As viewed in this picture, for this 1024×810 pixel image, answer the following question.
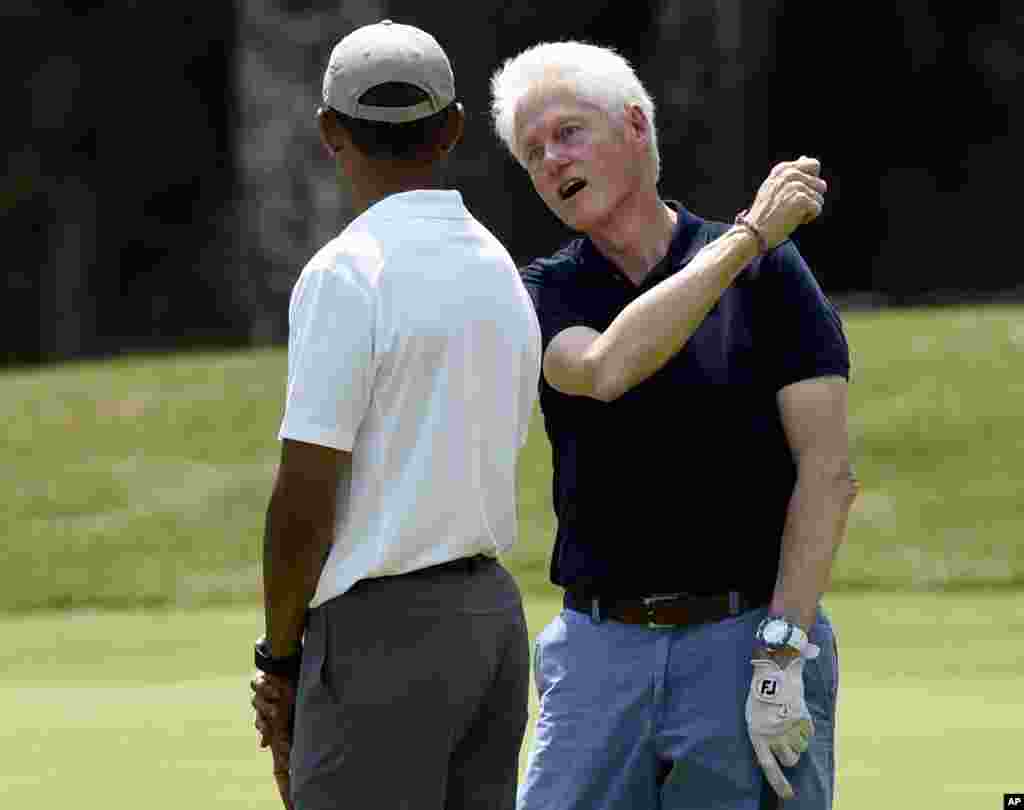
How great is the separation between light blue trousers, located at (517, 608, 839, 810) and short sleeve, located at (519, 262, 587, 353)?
0.43m

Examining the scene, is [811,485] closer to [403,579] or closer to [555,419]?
[555,419]

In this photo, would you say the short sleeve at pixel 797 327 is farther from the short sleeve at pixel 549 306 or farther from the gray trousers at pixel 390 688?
the gray trousers at pixel 390 688

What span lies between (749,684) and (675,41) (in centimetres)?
2163

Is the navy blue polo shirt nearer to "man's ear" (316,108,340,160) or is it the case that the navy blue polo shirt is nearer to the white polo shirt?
the white polo shirt

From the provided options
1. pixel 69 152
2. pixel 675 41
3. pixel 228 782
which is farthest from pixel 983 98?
pixel 228 782

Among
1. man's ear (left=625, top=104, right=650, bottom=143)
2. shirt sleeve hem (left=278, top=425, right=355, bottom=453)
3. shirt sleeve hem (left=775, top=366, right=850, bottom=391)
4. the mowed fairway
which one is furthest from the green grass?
shirt sleeve hem (left=278, top=425, right=355, bottom=453)

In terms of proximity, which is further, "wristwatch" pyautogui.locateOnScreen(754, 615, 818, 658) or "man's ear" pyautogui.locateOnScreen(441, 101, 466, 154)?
"wristwatch" pyautogui.locateOnScreen(754, 615, 818, 658)

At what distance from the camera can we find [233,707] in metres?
7.53

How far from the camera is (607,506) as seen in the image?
3.75 metres

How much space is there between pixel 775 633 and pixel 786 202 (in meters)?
0.61

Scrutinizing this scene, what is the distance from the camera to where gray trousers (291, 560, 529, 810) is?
3.27 m

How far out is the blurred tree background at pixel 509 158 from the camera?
85.3 ft

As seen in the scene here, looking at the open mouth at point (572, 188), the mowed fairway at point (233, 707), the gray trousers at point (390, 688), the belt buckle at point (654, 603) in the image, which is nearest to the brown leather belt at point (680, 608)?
the belt buckle at point (654, 603)

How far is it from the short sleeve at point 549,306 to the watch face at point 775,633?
1.74ft
